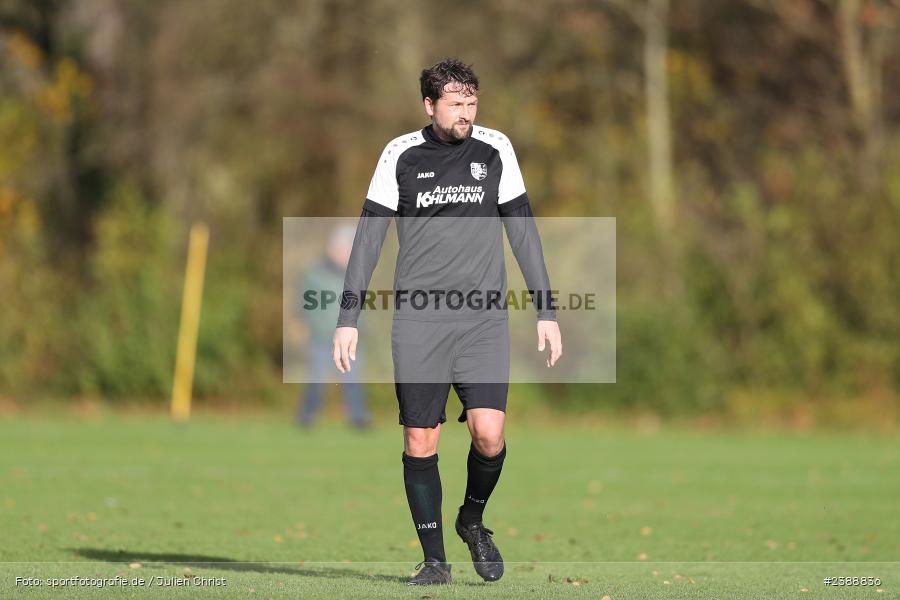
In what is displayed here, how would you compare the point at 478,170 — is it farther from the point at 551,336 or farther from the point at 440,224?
the point at 551,336

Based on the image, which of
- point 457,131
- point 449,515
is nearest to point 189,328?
point 449,515

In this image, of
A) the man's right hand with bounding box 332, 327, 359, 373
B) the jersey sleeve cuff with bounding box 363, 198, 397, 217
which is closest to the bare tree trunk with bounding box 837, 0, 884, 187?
the jersey sleeve cuff with bounding box 363, 198, 397, 217

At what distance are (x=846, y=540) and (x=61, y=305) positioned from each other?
16716mm

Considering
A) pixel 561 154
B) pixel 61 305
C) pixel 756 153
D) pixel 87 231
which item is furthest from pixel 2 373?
pixel 756 153

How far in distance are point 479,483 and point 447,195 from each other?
1472 mm

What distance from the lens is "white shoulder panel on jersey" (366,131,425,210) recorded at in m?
7.11

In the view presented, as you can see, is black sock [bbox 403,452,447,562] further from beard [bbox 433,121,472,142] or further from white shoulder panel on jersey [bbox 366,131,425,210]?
beard [bbox 433,121,472,142]

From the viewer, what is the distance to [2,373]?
23.1 meters

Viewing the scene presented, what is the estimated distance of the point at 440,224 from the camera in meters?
7.10

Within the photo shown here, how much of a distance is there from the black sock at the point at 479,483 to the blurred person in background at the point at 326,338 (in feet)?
35.4

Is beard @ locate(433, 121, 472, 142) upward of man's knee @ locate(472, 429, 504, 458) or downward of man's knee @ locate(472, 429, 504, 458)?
upward

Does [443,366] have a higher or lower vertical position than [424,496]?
higher

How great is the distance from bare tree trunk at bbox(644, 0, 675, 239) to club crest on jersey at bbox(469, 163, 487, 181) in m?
20.2

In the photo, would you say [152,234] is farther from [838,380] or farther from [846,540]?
[846,540]
